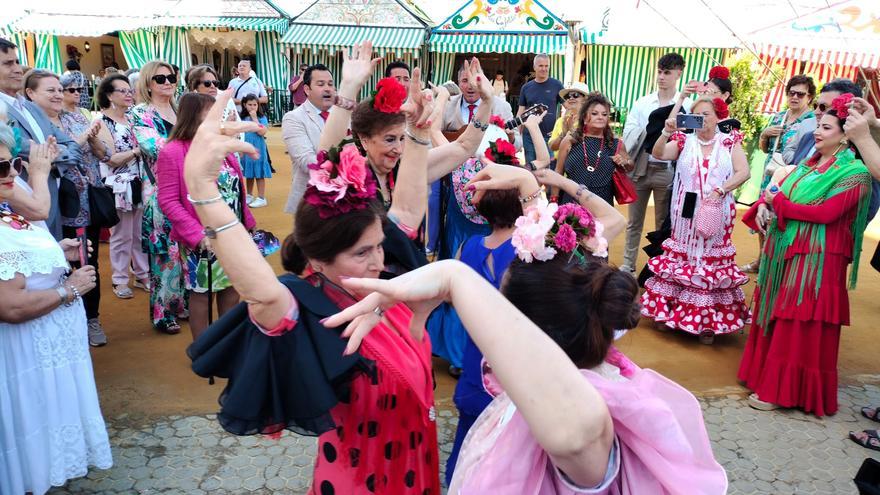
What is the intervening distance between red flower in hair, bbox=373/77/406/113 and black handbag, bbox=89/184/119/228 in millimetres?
3161

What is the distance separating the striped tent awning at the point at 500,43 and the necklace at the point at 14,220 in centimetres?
1584

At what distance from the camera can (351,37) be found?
18.7 meters

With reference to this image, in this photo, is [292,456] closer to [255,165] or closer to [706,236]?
[706,236]

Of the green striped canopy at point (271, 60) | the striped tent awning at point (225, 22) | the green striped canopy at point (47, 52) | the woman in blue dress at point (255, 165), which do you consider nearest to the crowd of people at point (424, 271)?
the woman in blue dress at point (255, 165)

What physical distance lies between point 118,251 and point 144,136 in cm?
163

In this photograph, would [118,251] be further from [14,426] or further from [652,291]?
[652,291]

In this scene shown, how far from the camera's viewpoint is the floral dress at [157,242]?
4801 mm

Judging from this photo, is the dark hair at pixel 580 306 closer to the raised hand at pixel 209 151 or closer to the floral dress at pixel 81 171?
the raised hand at pixel 209 151

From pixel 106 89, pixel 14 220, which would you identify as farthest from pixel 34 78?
pixel 14 220

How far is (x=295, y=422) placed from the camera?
1723 millimetres

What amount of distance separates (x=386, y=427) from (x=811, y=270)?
3417 mm

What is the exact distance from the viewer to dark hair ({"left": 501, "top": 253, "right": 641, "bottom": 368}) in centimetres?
142

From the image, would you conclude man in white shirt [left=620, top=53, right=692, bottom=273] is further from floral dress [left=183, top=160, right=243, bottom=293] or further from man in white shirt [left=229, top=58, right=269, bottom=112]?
man in white shirt [left=229, top=58, right=269, bottom=112]

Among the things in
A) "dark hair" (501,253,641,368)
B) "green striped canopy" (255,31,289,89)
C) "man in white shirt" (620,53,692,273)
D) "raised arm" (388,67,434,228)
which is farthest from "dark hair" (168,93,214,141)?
"green striped canopy" (255,31,289,89)
